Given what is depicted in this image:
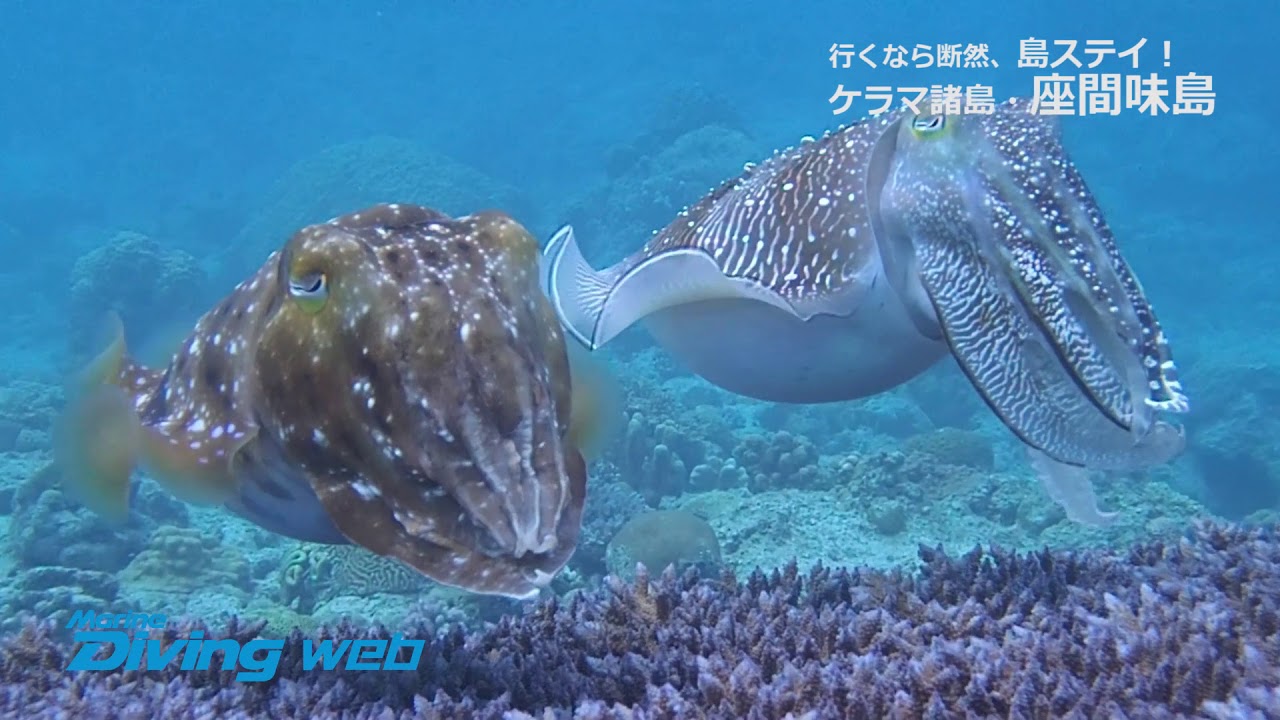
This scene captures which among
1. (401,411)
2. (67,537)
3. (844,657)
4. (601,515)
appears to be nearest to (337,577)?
(601,515)

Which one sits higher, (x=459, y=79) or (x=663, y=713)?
(x=459, y=79)

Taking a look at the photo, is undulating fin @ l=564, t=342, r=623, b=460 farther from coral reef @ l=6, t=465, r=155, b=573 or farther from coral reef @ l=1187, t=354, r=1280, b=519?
coral reef @ l=1187, t=354, r=1280, b=519

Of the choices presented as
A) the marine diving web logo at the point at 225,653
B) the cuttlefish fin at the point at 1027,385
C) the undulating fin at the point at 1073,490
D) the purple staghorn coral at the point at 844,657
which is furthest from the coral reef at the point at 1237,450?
the marine diving web logo at the point at 225,653

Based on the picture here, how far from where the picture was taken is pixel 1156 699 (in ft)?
8.64

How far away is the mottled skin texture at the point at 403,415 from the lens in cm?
254

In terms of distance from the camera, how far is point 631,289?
13.7 ft

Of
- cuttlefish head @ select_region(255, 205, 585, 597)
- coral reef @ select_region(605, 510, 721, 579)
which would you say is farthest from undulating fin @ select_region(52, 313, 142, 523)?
coral reef @ select_region(605, 510, 721, 579)

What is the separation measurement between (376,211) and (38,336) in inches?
1306

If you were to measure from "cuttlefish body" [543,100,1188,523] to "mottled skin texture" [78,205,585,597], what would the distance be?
4.01 ft

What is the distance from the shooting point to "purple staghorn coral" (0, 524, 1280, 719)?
2691 millimetres

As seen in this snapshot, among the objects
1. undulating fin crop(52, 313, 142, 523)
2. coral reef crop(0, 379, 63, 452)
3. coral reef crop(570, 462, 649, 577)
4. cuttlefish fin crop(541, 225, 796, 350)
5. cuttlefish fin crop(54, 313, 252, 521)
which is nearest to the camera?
cuttlefish fin crop(54, 313, 252, 521)

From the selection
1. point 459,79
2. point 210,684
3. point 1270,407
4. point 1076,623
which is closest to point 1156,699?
point 1076,623

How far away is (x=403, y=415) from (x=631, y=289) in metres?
1.83

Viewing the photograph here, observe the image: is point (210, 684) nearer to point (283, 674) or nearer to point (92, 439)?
point (283, 674)
